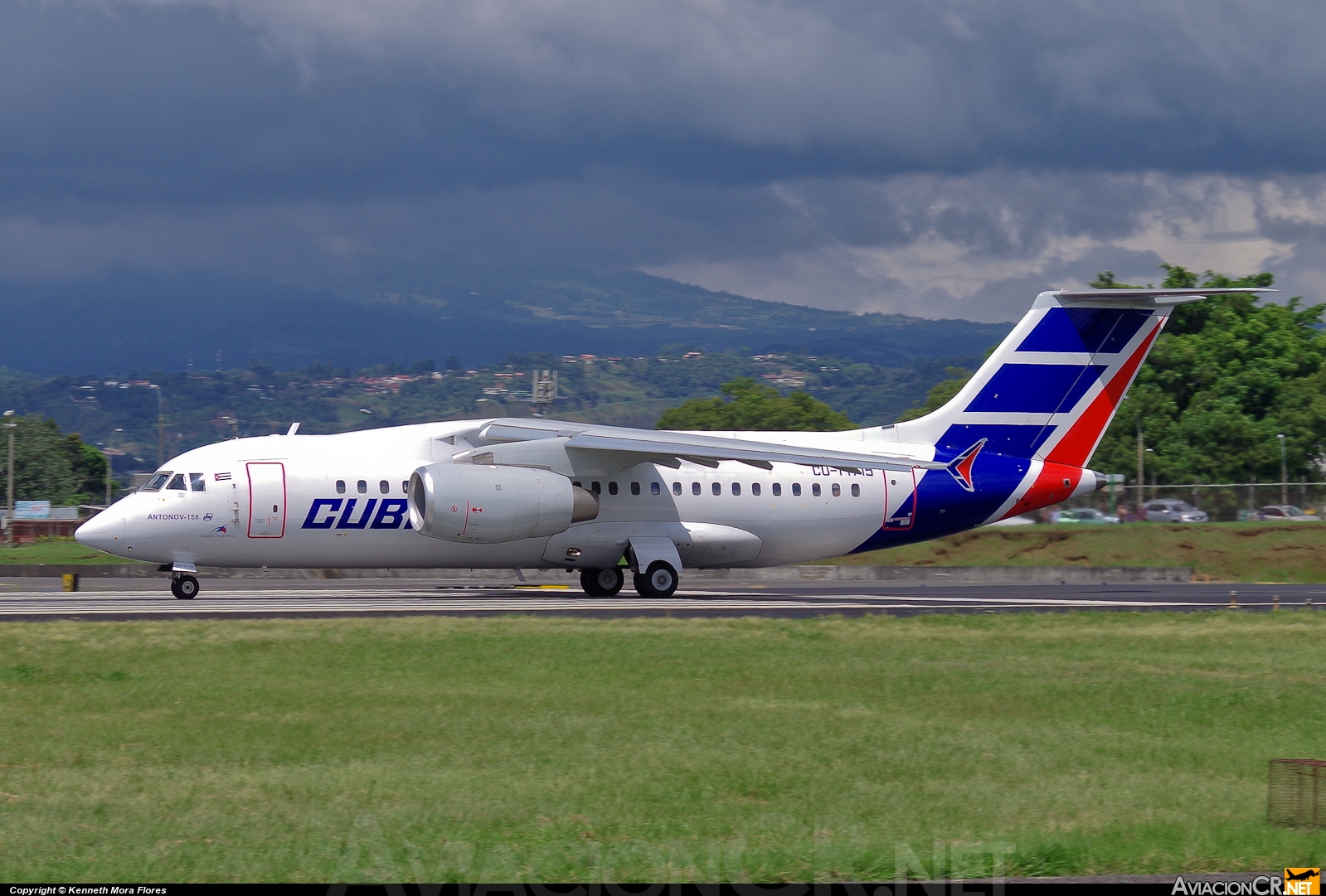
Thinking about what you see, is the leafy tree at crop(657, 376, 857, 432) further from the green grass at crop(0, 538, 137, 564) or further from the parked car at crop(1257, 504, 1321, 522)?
the parked car at crop(1257, 504, 1321, 522)

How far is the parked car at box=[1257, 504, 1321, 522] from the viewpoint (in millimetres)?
46622

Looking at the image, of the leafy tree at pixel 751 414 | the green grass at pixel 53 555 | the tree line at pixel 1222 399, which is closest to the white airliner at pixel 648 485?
the green grass at pixel 53 555

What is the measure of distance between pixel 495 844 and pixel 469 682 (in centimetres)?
697

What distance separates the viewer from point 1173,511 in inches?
1967

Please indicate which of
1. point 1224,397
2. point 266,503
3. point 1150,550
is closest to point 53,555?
point 266,503

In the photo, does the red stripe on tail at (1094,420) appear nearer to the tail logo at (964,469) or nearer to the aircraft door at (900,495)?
the tail logo at (964,469)

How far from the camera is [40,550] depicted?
57125 mm

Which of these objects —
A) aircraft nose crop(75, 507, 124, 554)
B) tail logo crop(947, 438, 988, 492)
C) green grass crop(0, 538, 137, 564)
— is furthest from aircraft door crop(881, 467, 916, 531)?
green grass crop(0, 538, 137, 564)

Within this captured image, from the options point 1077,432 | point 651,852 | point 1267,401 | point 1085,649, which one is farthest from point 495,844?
point 1267,401

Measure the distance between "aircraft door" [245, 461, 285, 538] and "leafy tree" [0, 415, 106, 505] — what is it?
9099 centimetres

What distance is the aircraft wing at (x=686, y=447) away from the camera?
29.1m

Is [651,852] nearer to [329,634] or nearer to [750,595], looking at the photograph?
[329,634]

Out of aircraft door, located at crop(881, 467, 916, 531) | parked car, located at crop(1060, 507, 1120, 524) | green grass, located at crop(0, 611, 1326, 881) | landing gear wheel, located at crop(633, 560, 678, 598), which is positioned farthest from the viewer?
parked car, located at crop(1060, 507, 1120, 524)

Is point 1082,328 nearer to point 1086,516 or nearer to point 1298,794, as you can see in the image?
point 1086,516
